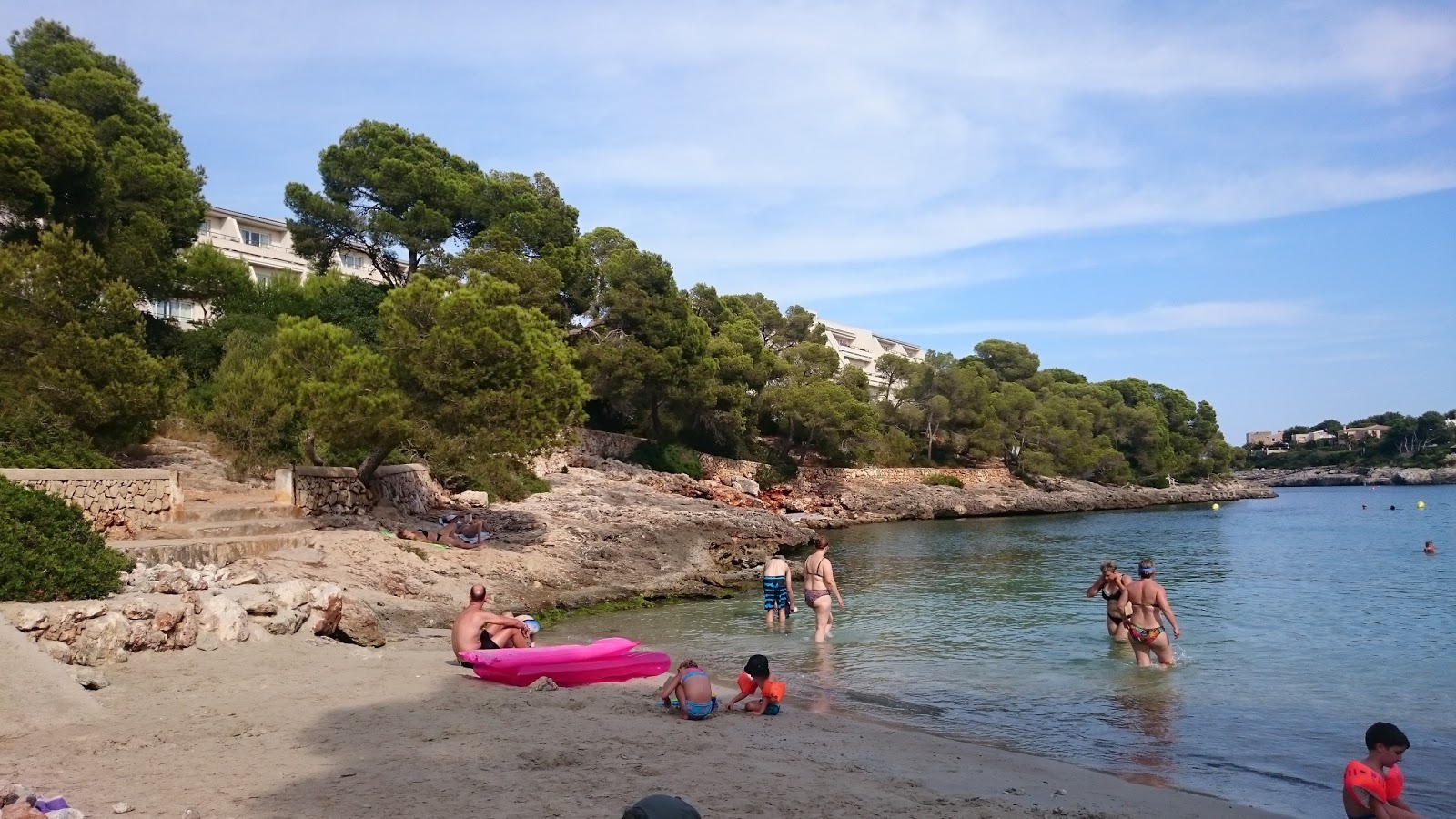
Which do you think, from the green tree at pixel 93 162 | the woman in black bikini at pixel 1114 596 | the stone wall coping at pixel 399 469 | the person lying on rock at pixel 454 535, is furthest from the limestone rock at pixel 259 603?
the green tree at pixel 93 162

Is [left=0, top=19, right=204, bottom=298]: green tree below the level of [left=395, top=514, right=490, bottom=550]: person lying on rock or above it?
above

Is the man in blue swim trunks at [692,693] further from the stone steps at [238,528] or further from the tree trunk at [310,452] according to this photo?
the tree trunk at [310,452]

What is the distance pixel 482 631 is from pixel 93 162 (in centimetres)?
1800

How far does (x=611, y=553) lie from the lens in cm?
2397

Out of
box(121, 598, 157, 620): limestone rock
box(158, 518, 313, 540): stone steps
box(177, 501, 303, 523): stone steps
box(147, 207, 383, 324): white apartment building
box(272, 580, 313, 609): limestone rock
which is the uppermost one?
box(147, 207, 383, 324): white apartment building

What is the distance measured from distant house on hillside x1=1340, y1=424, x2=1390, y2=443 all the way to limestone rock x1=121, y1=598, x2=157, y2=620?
164360 mm

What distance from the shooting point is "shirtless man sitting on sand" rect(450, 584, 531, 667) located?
1138cm

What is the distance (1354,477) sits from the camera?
128500 mm

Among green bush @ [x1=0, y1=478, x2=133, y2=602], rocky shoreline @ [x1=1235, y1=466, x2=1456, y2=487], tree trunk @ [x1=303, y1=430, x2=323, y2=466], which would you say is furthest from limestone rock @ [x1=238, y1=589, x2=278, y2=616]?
rocky shoreline @ [x1=1235, y1=466, x2=1456, y2=487]

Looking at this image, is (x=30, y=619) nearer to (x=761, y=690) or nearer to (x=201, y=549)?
(x=201, y=549)

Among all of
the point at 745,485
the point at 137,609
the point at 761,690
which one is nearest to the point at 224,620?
the point at 137,609

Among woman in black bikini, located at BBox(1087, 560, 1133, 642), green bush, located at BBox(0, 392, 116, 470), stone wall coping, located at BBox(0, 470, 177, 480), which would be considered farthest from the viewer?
green bush, located at BBox(0, 392, 116, 470)

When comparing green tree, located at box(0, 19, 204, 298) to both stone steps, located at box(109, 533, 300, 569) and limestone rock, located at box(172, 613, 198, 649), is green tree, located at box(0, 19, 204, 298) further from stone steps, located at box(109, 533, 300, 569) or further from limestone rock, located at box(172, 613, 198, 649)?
limestone rock, located at box(172, 613, 198, 649)

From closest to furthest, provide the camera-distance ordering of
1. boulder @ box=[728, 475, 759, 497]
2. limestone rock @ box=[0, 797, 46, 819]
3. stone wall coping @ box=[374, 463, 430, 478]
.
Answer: limestone rock @ box=[0, 797, 46, 819], stone wall coping @ box=[374, 463, 430, 478], boulder @ box=[728, 475, 759, 497]
